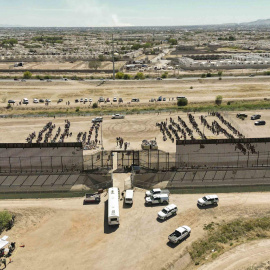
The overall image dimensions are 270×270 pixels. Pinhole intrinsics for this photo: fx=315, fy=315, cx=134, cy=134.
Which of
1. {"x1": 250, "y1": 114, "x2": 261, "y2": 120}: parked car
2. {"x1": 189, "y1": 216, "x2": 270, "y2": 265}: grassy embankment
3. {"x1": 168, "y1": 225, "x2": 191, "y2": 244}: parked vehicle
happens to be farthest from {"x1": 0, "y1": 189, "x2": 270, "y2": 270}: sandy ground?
{"x1": 250, "y1": 114, "x2": 261, "y2": 120}: parked car

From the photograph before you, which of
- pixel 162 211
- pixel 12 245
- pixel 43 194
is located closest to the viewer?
pixel 12 245

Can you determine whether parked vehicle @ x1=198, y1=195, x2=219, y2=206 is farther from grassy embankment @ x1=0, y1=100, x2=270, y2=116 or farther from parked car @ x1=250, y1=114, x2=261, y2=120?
grassy embankment @ x1=0, y1=100, x2=270, y2=116

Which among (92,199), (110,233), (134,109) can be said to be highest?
(134,109)

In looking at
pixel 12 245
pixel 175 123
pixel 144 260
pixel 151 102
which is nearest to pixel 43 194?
pixel 12 245

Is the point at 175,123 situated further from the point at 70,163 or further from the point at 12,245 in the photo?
the point at 12,245

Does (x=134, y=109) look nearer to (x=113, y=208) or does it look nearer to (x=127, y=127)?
(x=127, y=127)

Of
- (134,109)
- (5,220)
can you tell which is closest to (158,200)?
(5,220)
